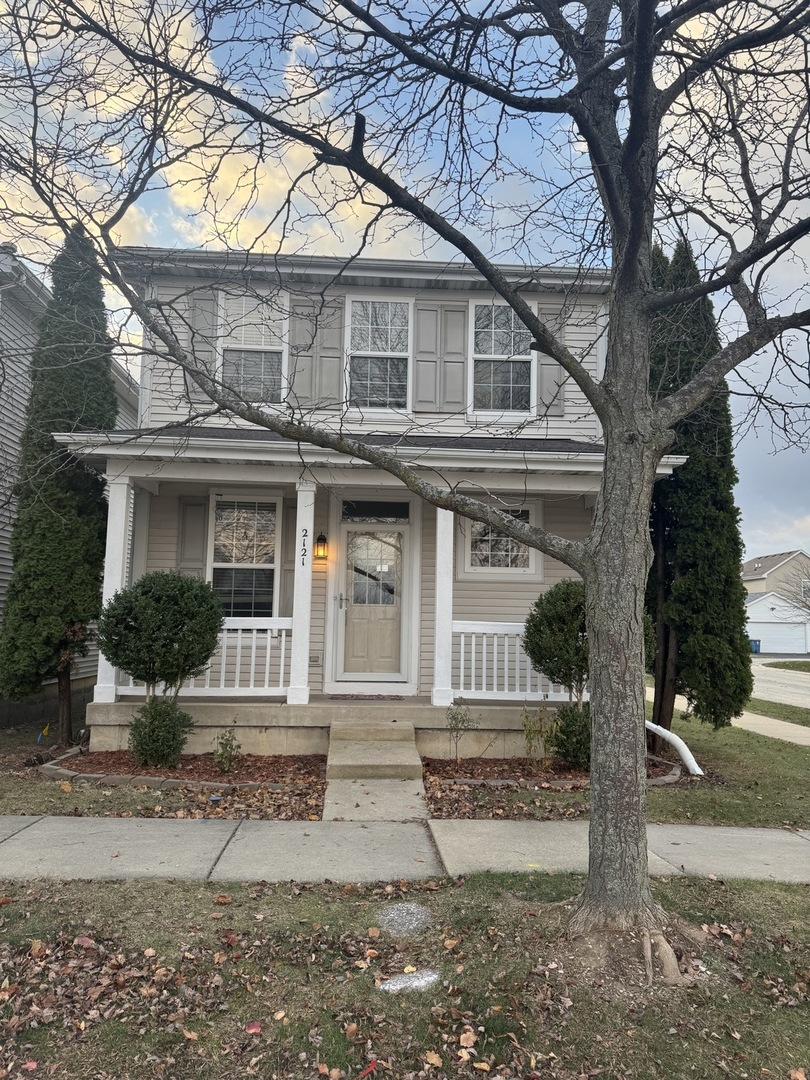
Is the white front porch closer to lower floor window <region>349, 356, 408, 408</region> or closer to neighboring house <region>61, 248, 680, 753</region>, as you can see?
neighboring house <region>61, 248, 680, 753</region>

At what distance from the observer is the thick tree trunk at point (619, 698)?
3.29 m

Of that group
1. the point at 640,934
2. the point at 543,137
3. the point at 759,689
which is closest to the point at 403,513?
the point at 543,137

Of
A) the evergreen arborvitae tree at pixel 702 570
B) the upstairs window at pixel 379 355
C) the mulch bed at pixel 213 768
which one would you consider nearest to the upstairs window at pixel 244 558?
the upstairs window at pixel 379 355

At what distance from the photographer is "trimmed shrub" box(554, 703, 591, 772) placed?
7.06 metres

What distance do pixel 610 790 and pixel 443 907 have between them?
119cm

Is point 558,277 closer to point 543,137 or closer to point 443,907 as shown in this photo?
point 543,137

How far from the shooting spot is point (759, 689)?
19906mm

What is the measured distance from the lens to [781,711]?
1425 centimetres

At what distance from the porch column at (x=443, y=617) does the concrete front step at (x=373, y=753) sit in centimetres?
58

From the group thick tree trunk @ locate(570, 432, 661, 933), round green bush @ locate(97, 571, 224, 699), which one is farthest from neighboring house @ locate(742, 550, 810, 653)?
thick tree trunk @ locate(570, 432, 661, 933)

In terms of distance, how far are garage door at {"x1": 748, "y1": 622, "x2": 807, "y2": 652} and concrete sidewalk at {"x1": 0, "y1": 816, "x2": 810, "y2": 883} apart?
157 feet

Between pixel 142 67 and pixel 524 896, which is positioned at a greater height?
pixel 142 67

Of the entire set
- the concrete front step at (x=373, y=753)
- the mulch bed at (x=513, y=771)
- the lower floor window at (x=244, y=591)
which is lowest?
the mulch bed at (x=513, y=771)

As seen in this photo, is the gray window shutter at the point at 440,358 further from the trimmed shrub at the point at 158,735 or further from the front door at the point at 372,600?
the trimmed shrub at the point at 158,735
